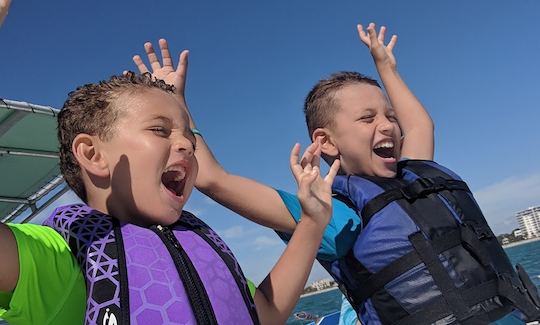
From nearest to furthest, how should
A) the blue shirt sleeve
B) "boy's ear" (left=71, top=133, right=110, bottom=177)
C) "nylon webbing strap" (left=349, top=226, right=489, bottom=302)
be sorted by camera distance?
"boy's ear" (left=71, top=133, right=110, bottom=177) → "nylon webbing strap" (left=349, top=226, right=489, bottom=302) → the blue shirt sleeve

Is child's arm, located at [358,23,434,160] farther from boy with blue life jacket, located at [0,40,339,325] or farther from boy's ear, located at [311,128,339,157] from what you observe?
boy with blue life jacket, located at [0,40,339,325]

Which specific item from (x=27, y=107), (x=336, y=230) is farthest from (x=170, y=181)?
(x=27, y=107)

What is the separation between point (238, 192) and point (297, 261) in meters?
0.62

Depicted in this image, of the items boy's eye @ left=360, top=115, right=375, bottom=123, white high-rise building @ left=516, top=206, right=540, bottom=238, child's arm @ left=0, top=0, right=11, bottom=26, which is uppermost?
child's arm @ left=0, top=0, right=11, bottom=26

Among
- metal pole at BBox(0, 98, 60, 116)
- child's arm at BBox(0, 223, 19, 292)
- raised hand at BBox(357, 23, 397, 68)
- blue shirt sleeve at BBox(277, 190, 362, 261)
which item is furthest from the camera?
metal pole at BBox(0, 98, 60, 116)

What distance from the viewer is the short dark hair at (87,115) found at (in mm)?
1926

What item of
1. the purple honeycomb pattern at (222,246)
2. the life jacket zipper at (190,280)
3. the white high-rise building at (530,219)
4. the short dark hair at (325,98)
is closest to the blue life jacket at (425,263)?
the short dark hair at (325,98)

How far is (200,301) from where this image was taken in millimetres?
1726

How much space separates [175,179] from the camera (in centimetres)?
193

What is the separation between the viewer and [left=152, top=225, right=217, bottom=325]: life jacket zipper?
1697 millimetres

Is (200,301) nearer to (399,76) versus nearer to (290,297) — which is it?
(290,297)

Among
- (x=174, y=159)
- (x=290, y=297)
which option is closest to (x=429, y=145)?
(x=290, y=297)

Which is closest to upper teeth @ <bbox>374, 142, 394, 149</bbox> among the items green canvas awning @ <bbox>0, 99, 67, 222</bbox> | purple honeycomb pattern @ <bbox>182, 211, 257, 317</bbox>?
purple honeycomb pattern @ <bbox>182, 211, 257, 317</bbox>

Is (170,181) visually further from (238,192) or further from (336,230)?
(336,230)
